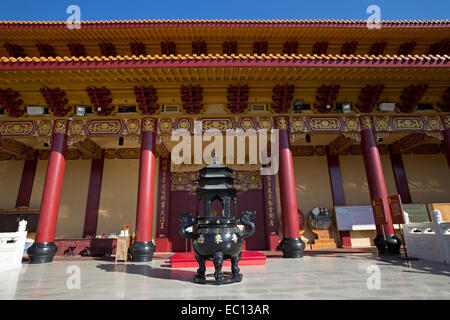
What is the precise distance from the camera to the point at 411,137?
8977 millimetres

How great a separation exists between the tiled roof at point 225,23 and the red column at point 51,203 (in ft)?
11.9

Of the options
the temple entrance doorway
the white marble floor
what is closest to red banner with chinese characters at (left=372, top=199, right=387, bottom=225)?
the white marble floor

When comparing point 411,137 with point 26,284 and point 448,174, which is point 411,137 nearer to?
point 448,174

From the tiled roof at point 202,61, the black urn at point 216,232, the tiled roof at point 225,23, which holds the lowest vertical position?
the black urn at point 216,232

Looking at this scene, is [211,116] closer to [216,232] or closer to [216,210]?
[216,210]

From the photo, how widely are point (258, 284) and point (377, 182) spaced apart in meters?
5.26

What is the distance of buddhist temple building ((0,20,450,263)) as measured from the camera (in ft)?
20.9

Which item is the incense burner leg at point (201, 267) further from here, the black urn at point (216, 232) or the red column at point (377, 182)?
the red column at point (377, 182)

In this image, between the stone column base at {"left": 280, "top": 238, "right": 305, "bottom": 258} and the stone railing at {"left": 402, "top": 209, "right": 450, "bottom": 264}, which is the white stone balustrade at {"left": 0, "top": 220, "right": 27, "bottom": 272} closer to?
the stone column base at {"left": 280, "top": 238, "right": 305, "bottom": 258}

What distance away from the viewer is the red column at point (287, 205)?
20.9 feet

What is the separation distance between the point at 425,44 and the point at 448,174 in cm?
522

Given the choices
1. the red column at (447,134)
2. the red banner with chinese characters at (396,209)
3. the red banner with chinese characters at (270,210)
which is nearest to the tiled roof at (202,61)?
the red column at (447,134)

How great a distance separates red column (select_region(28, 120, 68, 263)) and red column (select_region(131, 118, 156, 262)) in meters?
2.30
